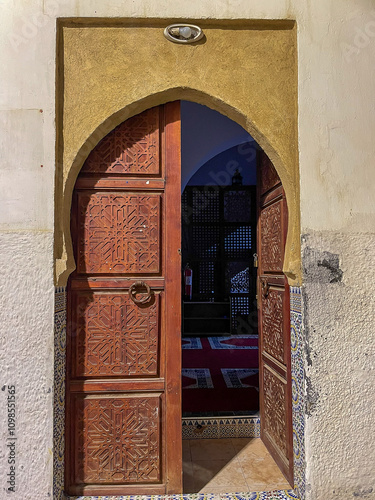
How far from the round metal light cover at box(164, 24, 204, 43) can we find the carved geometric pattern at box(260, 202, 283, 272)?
1.06 m

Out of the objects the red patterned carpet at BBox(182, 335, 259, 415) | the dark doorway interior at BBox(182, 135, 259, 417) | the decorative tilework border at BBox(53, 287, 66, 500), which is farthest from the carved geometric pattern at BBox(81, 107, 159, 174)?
the dark doorway interior at BBox(182, 135, 259, 417)

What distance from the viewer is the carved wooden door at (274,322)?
7.33ft

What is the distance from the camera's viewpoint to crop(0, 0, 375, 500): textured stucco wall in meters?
1.92

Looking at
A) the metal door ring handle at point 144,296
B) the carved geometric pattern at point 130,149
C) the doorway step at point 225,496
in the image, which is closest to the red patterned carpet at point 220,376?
the doorway step at point 225,496

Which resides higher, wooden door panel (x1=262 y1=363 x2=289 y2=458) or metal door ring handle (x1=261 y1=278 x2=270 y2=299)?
metal door ring handle (x1=261 y1=278 x2=270 y2=299)

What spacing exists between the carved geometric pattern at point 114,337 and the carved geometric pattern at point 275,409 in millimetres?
824

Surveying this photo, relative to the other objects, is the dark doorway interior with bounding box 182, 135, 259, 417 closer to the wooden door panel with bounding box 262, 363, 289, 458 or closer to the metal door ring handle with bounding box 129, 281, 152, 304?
the wooden door panel with bounding box 262, 363, 289, 458

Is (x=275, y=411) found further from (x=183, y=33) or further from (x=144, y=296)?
(x=183, y=33)

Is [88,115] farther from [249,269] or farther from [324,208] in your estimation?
[249,269]

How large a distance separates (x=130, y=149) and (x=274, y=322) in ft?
4.62

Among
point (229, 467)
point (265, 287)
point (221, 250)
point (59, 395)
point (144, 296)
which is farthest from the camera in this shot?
point (221, 250)

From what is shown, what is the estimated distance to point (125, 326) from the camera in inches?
82.8

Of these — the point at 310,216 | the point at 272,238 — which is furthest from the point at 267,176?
the point at 310,216

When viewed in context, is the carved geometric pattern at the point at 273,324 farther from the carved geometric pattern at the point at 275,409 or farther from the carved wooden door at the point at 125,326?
the carved wooden door at the point at 125,326
